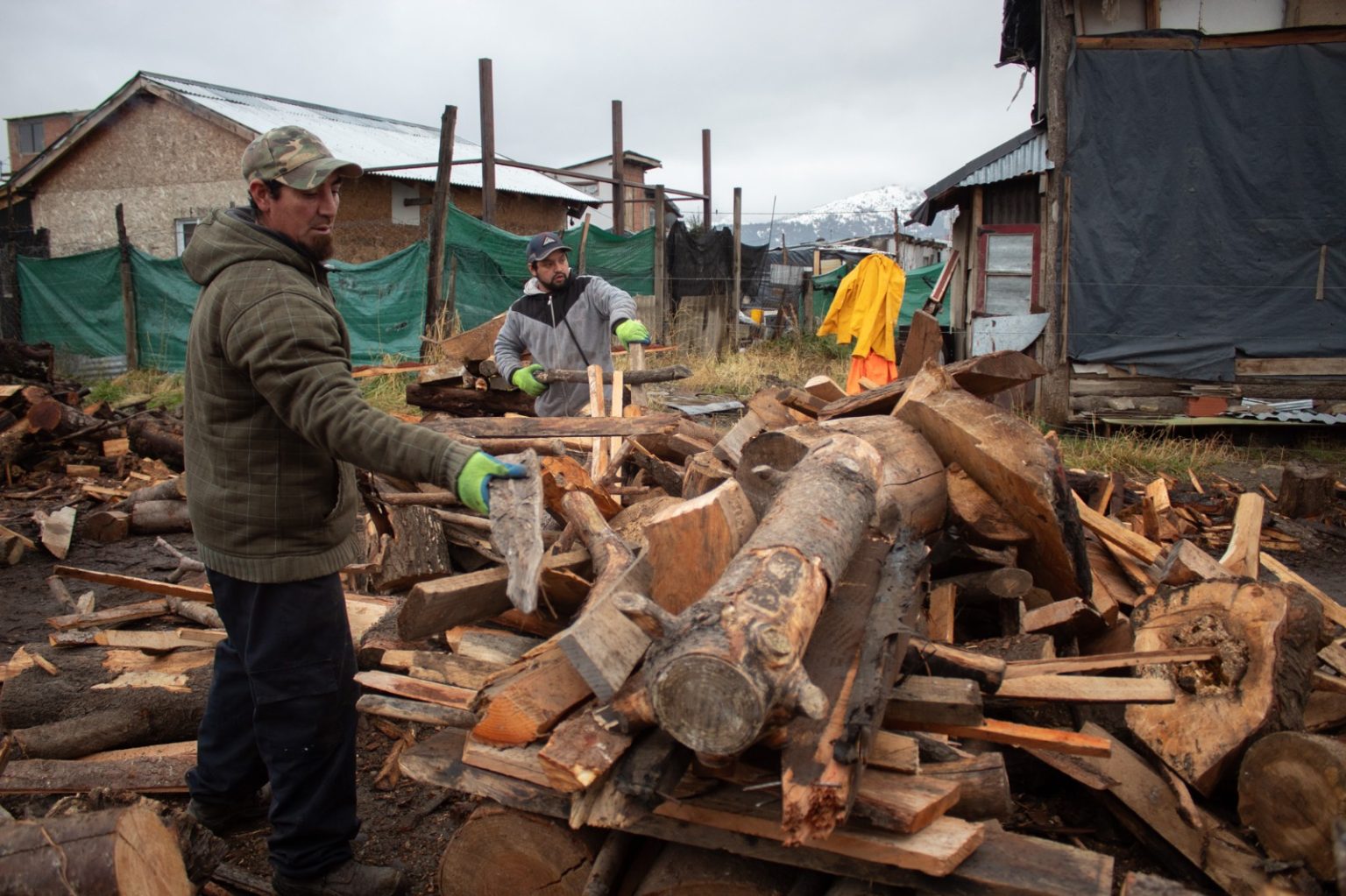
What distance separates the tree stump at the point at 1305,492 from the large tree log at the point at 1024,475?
158 inches

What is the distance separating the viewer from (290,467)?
2617mm

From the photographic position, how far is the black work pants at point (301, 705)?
2.64 meters

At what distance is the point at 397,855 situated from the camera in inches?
120

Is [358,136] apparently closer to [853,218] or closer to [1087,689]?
[1087,689]

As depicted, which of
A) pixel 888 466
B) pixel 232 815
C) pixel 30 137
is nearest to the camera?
pixel 232 815

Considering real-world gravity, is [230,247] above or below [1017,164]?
below

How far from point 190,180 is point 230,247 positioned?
55.9ft

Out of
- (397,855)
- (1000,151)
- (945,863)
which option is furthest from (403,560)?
(1000,151)

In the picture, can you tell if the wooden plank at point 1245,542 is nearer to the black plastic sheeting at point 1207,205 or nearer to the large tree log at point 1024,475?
the large tree log at point 1024,475

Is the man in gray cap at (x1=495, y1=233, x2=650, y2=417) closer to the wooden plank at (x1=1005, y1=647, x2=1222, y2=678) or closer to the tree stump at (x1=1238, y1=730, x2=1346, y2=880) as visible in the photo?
the wooden plank at (x1=1005, y1=647, x2=1222, y2=678)

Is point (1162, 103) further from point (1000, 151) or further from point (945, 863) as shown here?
point (945, 863)

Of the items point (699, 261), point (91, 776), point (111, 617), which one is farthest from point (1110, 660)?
point (699, 261)

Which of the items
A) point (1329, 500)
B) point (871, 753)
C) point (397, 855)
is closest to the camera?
point (871, 753)

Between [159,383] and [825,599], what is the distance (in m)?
12.9
